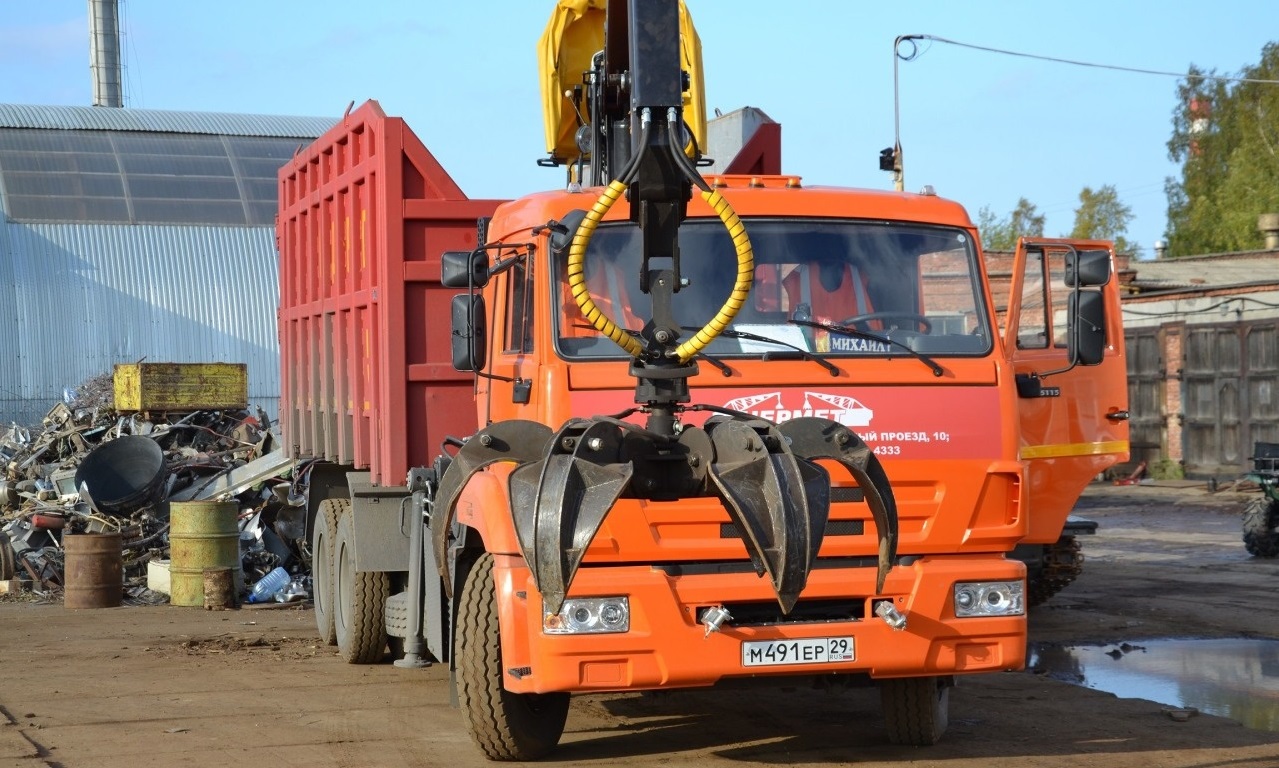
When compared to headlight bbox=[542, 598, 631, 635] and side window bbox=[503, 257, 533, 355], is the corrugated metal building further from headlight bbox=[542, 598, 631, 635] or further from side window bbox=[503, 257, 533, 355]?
headlight bbox=[542, 598, 631, 635]

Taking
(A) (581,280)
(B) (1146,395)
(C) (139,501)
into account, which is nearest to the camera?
(A) (581,280)

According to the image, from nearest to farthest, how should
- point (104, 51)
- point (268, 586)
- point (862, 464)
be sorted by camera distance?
1. point (862, 464)
2. point (268, 586)
3. point (104, 51)

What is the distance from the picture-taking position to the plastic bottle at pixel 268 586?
48.5 feet

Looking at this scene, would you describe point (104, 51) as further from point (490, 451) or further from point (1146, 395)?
point (490, 451)

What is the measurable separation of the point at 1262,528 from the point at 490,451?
1155cm

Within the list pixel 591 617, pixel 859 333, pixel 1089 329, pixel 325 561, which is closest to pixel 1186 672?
pixel 1089 329

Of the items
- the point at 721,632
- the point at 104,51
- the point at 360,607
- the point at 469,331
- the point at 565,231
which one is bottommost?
the point at 360,607

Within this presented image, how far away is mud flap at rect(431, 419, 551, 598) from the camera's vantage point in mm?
6571

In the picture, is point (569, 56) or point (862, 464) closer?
point (862, 464)

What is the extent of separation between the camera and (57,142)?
33812mm

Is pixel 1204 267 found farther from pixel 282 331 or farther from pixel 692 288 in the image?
pixel 692 288

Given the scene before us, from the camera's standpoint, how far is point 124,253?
32250 millimetres

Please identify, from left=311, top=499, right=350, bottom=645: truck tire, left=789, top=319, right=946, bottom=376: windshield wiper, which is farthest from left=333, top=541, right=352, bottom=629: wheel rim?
left=789, top=319, right=946, bottom=376: windshield wiper

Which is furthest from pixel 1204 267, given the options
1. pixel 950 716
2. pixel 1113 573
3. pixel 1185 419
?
pixel 950 716
